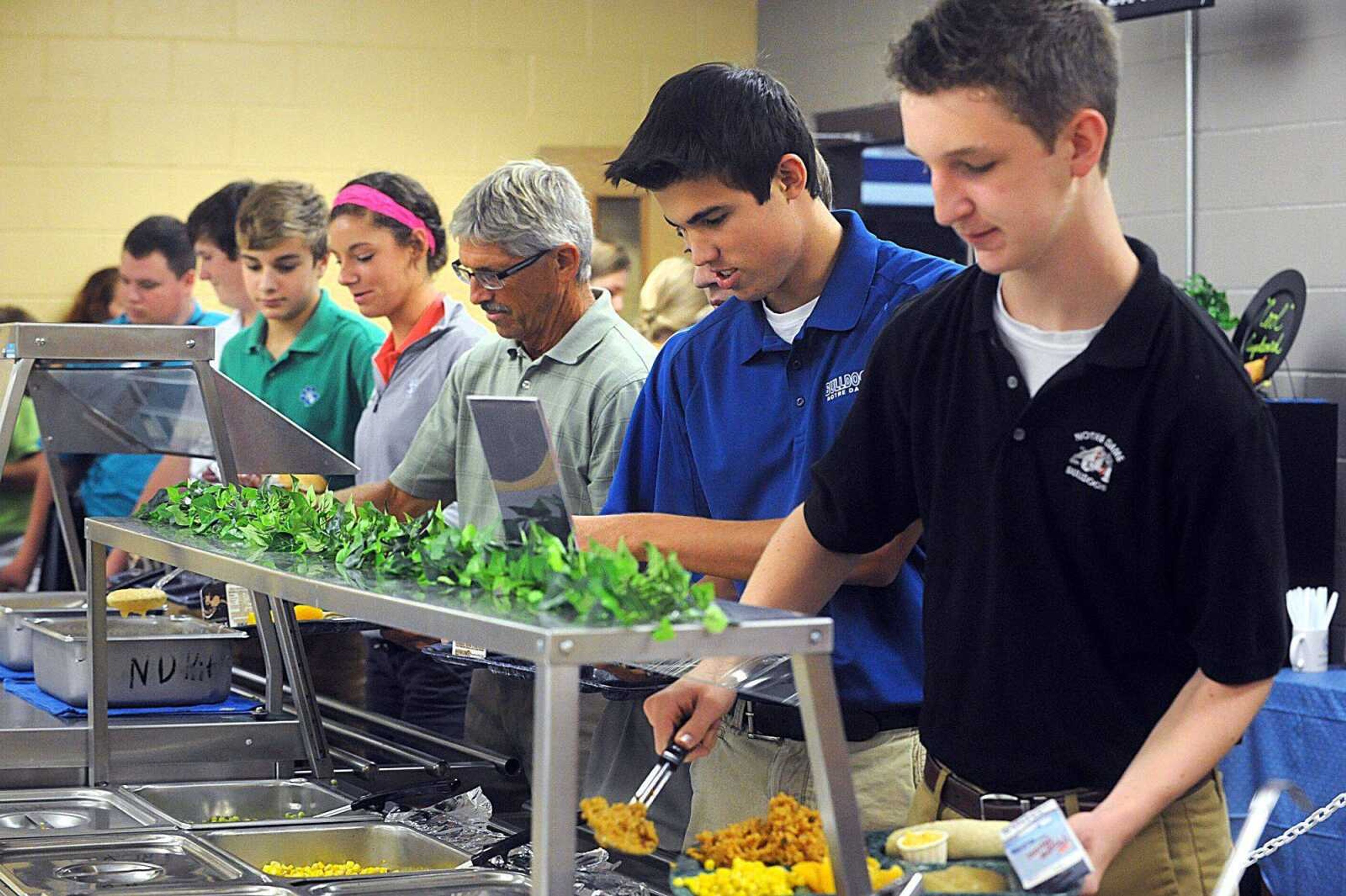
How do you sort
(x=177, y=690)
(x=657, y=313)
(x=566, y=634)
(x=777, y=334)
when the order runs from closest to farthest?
(x=566, y=634)
(x=777, y=334)
(x=177, y=690)
(x=657, y=313)

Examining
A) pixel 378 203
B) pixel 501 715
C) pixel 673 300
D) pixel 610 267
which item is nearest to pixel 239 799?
pixel 501 715

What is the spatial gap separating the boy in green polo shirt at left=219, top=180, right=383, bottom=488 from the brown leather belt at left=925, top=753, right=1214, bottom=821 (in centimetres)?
253

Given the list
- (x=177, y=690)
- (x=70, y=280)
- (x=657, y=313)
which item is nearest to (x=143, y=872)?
(x=177, y=690)

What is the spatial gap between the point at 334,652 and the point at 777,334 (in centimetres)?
157

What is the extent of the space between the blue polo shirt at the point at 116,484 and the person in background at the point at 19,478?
1.64 feet

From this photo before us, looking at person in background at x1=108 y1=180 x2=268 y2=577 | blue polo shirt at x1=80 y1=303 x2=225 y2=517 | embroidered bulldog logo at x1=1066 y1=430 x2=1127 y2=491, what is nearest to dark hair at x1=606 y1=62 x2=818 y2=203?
embroidered bulldog logo at x1=1066 y1=430 x2=1127 y2=491

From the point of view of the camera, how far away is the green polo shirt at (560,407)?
2680 mm

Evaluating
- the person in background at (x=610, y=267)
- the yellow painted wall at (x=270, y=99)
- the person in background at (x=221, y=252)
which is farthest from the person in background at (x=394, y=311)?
the yellow painted wall at (x=270, y=99)

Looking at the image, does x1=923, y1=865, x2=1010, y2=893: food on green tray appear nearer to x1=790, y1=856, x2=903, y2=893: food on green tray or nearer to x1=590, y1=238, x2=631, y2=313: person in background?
x1=790, y1=856, x2=903, y2=893: food on green tray

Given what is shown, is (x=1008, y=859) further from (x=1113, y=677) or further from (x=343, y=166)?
(x=343, y=166)

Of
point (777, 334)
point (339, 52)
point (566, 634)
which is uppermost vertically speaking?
point (339, 52)

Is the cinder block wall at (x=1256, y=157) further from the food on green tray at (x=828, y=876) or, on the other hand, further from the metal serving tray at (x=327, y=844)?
the food on green tray at (x=828, y=876)

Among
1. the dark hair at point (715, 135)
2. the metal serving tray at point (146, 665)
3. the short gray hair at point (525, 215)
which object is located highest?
the dark hair at point (715, 135)

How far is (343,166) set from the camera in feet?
20.4
